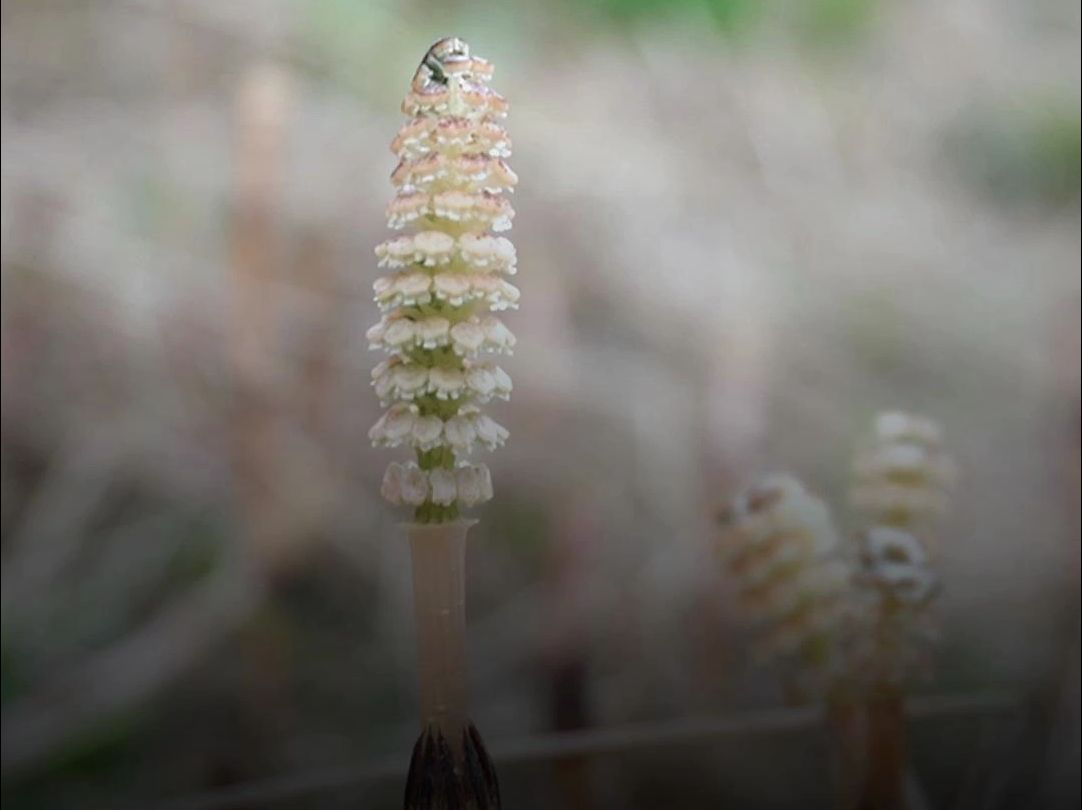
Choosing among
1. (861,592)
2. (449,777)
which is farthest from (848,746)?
(449,777)

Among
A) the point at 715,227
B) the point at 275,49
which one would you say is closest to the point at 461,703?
the point at 715,227

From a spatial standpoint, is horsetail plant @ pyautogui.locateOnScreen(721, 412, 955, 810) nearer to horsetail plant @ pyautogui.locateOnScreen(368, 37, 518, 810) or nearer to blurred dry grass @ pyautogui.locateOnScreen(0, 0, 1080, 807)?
blurred dry grass @ pyautogui.locateOnScreen(0, 0, 1080, 807)

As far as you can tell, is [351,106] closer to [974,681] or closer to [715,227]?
[715,227]

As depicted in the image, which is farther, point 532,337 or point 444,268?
point 532,337

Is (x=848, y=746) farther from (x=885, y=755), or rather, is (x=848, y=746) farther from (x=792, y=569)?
(x=792, y=569)

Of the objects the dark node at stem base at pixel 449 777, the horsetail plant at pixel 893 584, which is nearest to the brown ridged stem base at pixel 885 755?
the horsetail plant at pixel 893 584

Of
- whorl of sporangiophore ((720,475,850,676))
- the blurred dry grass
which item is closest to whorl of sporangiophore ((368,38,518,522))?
whorl of sporangiophore ((720,475,850,676))

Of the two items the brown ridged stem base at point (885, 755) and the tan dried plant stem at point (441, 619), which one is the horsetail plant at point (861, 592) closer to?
the brown ridged stem base at point (885, 755)
